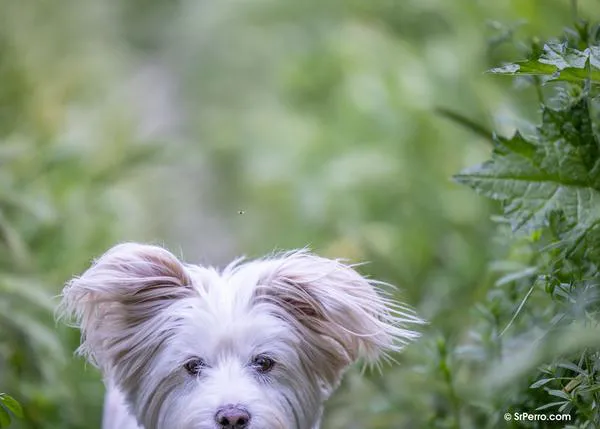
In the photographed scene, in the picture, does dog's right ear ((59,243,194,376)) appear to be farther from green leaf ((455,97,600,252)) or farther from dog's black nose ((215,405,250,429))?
green leaf ((455,97,600,252))

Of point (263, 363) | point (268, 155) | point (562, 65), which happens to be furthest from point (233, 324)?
point (268, 155)

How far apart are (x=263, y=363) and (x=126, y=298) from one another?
0.52 metres

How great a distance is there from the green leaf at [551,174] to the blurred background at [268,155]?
2.07 feet

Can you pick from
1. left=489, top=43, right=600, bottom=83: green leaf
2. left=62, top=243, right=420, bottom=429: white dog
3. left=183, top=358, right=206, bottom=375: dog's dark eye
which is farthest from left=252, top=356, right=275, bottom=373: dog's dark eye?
left=489, top=43, right=600, bottom=83: green leaf

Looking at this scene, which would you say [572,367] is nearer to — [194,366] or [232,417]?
[232,417]

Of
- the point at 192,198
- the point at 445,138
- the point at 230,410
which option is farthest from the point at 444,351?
the point at 192,198

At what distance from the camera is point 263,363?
3.28 metres

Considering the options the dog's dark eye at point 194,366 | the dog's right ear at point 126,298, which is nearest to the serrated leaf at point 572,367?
the dog's dark eye at point 194,366

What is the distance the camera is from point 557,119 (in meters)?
3.05

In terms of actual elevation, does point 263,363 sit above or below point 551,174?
below

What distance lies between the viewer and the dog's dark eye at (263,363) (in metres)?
3.26

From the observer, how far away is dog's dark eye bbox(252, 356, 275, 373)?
10.7 ft

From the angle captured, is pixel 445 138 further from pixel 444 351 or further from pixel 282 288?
pixel 282 288

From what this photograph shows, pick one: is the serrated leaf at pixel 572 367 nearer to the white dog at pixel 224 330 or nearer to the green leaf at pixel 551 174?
the green leaf at pixel 551 174
